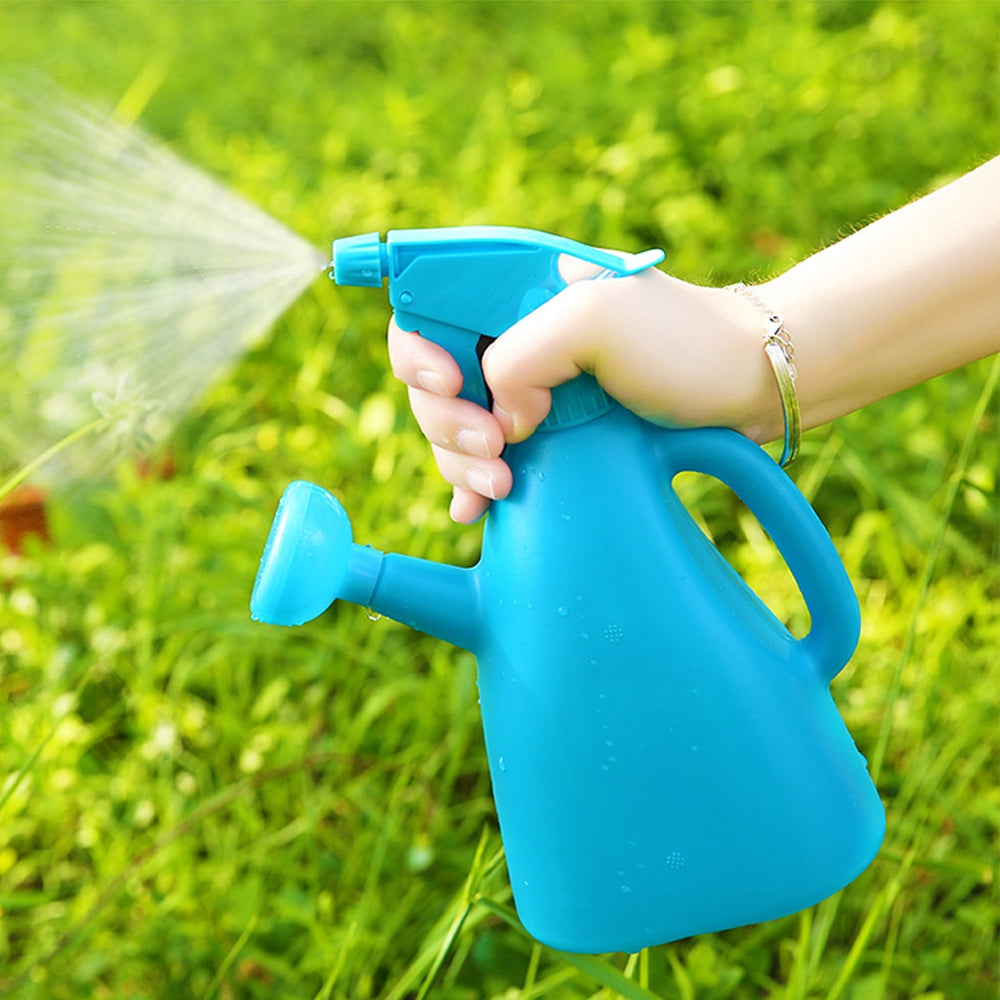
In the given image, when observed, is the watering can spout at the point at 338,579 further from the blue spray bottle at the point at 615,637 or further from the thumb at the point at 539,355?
the thumb at the point at 539,355

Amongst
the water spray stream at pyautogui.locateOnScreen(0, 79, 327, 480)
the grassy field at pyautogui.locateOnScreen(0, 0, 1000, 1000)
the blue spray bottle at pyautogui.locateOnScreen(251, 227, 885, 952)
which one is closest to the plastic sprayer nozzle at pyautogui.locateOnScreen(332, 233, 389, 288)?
the blue spray bottle at pyautogui.locateOnScreen(251, 227, 885, 952)

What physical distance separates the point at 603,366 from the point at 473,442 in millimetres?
112

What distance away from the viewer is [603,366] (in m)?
0.87

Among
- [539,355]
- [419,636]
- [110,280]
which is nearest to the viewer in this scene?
[539,355]

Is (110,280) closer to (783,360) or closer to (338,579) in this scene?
(338,579)

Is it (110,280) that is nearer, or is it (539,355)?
(539,355)

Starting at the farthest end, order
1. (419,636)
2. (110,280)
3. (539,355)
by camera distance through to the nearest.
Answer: (110,280), (419,636), (539,355)

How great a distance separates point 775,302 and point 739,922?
0.49 metres

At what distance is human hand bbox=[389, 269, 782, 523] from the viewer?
2.79 feet

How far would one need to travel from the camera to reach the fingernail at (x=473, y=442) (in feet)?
2.91

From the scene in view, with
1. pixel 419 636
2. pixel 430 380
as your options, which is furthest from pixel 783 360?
pixel 419 636

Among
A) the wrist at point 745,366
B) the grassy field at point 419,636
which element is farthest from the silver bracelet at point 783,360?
the grassy field at point 419,636

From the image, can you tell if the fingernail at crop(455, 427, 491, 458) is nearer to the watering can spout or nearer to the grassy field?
the watering can spout

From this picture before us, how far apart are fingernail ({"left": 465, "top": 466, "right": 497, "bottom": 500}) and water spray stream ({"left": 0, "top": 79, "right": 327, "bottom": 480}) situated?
22 cm
